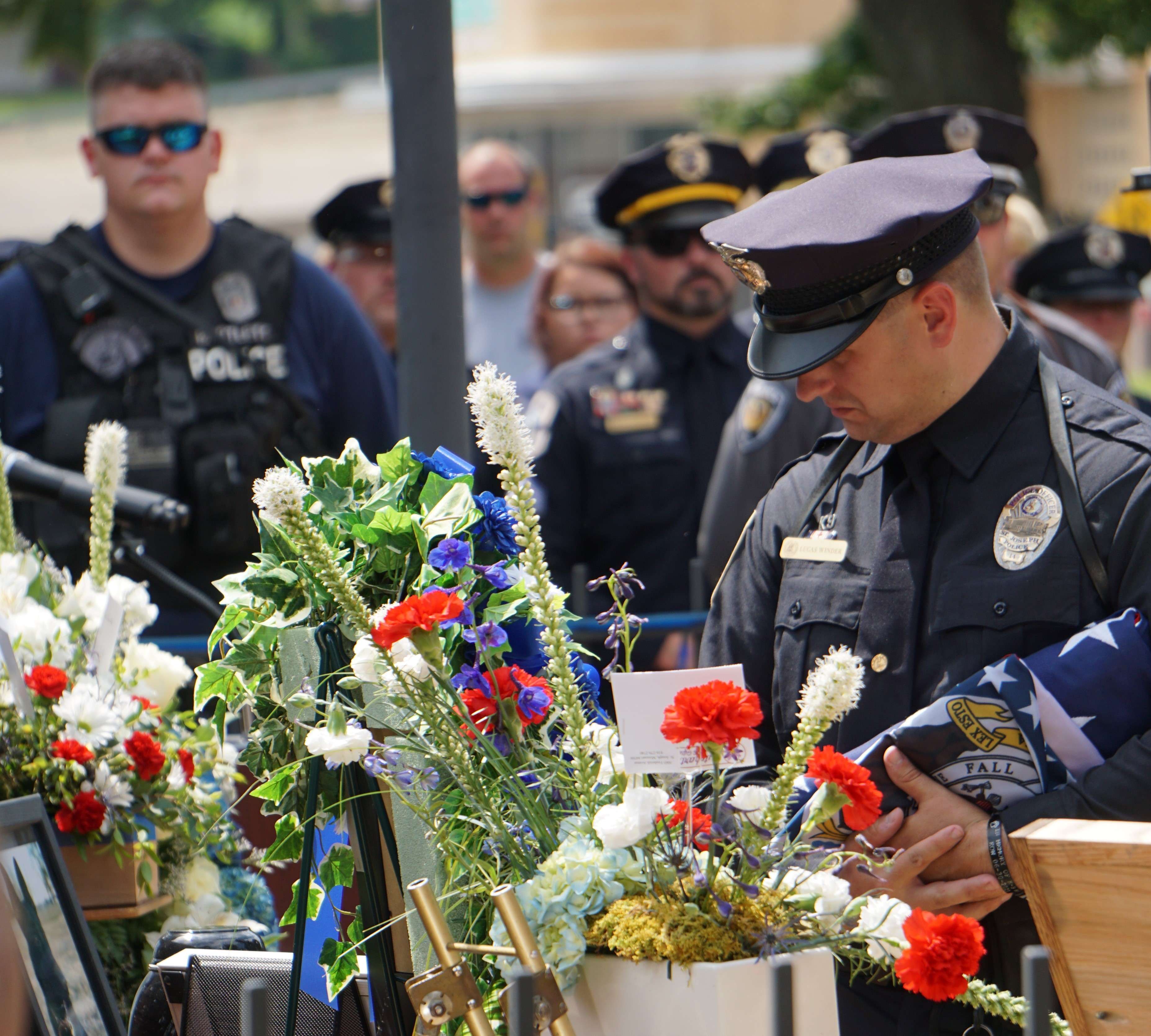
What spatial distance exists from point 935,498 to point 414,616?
1026mm

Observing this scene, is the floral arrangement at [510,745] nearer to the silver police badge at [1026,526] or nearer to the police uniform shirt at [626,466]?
the silver police badge at [1026,526]

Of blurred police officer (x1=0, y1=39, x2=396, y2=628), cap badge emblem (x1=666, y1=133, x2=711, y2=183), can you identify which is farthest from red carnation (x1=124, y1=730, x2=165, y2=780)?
cap badge emblem (x1=666, y1=133, x2=711, y2=183)

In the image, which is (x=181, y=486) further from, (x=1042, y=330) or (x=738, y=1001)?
(x=738, y=1001)

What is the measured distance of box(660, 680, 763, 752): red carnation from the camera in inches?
61.9

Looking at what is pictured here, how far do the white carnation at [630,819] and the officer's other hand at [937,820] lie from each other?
62 cm

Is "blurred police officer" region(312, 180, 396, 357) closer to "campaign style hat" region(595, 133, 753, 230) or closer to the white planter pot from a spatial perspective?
"campaign style hat" region(595, 133, 753, 230)

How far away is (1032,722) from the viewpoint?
6.97ft

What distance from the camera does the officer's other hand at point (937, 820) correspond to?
2160 mm

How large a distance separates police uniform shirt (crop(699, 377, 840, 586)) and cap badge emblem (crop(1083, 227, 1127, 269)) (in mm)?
2090

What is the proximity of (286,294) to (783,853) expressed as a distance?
3.10 metres

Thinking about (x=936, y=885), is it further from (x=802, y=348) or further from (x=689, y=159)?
(x=689, y=159)

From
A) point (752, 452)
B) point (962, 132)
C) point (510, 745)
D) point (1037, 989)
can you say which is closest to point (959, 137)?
point (962, 132)

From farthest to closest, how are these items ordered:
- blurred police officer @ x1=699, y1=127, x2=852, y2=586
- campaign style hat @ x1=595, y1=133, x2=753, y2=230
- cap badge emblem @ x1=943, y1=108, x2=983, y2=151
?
campaign style hat @ x1=595, y1=133, x2=753, y2=230
cap badge emblem @ x1=943, y1=108, x2=983, y2=151
blurred police officer @ x1=699, y1=127, x2=852, y2=586

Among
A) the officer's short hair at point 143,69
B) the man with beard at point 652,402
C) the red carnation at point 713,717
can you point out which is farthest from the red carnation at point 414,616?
the man with beard at point 652,402
